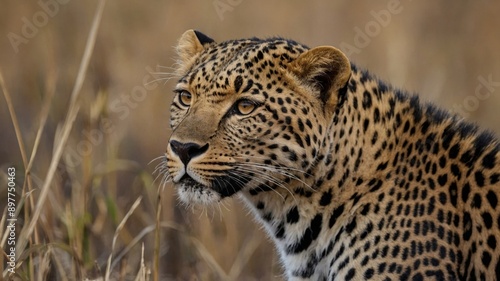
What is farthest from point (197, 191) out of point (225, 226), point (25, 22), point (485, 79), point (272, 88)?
point (485, 79)

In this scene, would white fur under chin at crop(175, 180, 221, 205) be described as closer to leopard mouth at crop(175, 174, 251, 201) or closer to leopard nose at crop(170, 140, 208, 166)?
leopard mouth at crop(175, 174, 251, 201)

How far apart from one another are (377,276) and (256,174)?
3.48ft

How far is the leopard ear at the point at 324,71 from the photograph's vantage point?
750 centimetres

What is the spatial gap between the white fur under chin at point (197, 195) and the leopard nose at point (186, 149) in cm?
21

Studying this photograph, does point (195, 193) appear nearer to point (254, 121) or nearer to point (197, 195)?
point (197, 195)

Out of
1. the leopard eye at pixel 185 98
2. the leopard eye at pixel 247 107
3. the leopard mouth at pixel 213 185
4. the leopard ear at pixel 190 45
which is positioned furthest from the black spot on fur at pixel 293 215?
the leopard ear at pixel 190 45

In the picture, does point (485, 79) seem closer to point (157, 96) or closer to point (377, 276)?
point (157, 96)

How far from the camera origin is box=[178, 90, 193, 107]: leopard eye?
7.82 metres

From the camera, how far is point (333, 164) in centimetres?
752

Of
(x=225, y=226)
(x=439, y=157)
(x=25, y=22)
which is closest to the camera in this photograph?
(x=439, y=157)

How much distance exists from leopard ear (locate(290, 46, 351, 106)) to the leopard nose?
34.2 inches

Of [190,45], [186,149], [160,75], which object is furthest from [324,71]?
[160,75]

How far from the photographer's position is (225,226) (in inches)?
441

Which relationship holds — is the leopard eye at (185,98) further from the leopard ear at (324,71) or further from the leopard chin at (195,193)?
the leopard ear at (324,71)
